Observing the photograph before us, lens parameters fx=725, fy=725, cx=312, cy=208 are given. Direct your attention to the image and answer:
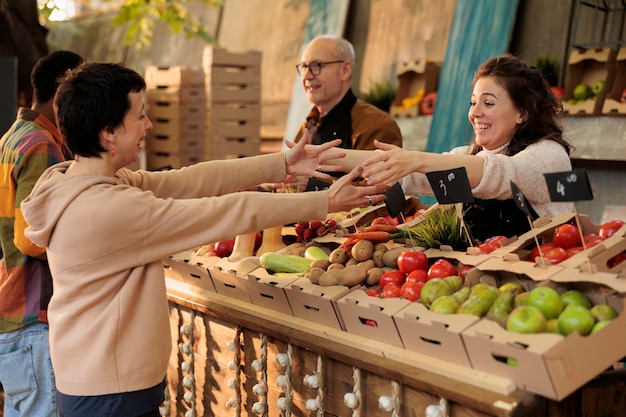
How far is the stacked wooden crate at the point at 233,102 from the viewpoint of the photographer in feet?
21.6

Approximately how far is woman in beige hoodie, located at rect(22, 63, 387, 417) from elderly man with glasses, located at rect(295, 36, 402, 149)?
2039 millimetres

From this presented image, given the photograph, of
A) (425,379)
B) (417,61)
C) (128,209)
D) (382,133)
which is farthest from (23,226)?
(417,61)

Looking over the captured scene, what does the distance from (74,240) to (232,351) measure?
0.88m

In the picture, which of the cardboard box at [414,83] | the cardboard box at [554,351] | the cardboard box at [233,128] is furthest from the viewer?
the cardboard box at [233,128]

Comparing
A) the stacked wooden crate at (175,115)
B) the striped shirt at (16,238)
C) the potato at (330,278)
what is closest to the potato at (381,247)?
the potato at (330,278)

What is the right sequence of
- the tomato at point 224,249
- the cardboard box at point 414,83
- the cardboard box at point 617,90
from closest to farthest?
the tomato at point 224,249, the cardboard box at point 617,90, the cardboard box at point 414,83

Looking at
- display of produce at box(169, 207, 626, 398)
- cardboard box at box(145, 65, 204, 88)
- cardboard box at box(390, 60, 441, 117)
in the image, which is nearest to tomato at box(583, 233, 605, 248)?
display of produce at box(169, 207, 626, 398)

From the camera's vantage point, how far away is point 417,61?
6109mm

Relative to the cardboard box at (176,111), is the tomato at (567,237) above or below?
above

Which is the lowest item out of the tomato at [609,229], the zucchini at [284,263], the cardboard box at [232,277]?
the cardboard box at [232,277]

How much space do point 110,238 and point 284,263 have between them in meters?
0.76

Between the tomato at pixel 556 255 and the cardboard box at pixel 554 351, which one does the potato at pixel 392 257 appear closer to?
the tomato at pixel 556 255

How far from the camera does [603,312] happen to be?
1.75 metres

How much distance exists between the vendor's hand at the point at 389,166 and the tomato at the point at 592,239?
60cm
